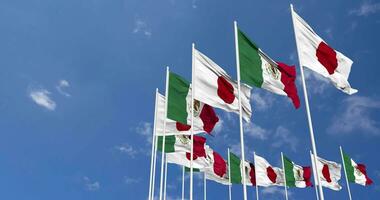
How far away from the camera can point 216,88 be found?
60.3 feet

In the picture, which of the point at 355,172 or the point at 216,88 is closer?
the point at 216,88

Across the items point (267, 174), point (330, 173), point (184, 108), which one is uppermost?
point (330, 173)

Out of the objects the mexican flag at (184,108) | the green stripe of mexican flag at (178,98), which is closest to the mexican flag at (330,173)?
the mexican flag at (184,108)

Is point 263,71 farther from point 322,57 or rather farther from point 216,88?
point 322,57

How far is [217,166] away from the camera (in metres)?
33.1

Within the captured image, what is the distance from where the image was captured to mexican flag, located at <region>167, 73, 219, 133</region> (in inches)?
833

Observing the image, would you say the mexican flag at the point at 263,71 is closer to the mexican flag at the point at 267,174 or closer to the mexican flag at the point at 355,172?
the mexican flag at the point at 267,174

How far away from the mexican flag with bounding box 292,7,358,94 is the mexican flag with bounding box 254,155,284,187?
20668mm

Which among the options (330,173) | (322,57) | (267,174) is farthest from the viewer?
(330,173)

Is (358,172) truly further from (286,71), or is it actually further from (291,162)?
(286,71)

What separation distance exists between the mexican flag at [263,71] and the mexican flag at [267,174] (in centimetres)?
2017

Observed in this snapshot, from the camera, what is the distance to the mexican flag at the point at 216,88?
1822 cm

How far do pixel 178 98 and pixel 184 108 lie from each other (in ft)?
2.30

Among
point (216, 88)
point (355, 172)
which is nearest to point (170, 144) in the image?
point (216, 88)
